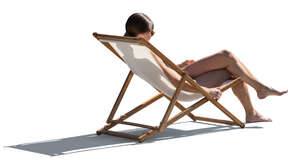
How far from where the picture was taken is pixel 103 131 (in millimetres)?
7031

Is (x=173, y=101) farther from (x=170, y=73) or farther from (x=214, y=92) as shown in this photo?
(x=214, y=92)

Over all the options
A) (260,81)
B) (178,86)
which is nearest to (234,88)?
(260,81)

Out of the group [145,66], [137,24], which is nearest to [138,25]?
[137,24]

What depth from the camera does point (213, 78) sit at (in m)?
7.27

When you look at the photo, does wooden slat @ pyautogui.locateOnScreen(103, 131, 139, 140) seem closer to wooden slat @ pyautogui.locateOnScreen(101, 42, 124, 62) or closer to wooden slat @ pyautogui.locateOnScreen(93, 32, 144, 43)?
wooden slat @ pyautogui.locateOnScreen(101, 42, 124, 62)

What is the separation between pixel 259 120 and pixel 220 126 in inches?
19.1

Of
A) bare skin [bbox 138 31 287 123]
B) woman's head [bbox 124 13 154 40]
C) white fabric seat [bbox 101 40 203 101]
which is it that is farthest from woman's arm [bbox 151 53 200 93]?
bare skin [bbox 138 31 287 123]

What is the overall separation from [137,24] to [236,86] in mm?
1520

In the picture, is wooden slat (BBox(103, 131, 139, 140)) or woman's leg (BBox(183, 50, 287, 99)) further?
woman's leg (BBox(183, 50, 287, 99))

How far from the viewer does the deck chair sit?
6496 mm

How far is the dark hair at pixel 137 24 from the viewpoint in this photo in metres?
6.71

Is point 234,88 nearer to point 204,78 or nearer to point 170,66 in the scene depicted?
point 204,78

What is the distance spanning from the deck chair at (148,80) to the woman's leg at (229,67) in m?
0.15

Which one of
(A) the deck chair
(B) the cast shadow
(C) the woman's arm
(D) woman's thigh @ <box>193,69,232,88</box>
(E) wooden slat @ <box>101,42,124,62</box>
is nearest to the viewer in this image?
(B) the cast shadow
